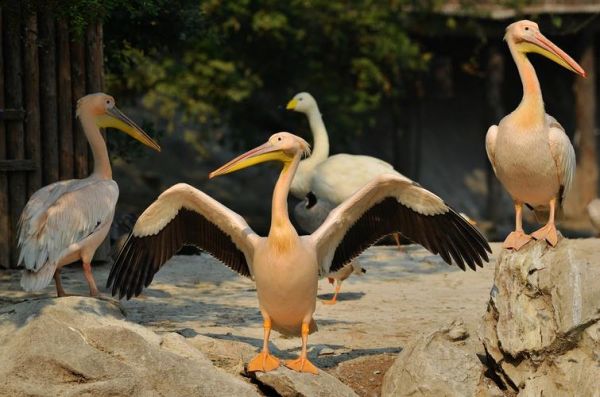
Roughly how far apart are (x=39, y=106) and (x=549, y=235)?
5.22 m

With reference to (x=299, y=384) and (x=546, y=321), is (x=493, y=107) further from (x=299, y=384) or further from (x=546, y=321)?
(x=299, y=384)

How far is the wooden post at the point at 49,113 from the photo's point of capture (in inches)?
403

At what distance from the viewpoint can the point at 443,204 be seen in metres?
7.37

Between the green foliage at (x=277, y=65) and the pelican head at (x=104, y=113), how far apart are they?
254 inches

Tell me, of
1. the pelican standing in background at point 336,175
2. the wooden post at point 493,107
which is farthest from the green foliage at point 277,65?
the pelican standing in background at point 336,175

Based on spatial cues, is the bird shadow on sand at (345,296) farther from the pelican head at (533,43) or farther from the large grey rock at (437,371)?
the pelican head at (533,43)

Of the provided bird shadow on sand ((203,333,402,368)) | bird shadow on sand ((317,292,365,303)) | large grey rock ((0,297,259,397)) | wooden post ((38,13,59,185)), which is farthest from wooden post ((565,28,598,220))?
large grey rock ((0,297,259,397))

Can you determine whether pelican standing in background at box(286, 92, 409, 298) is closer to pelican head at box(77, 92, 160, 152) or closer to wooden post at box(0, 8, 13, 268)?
pelican head at box(77, 92, 160, 152)

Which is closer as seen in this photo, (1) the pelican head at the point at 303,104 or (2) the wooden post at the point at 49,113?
(2) the wooden post at the point at 49,113

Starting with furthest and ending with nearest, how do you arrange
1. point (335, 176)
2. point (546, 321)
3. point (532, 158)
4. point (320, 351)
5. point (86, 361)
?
point (335, 176) < point (320, 351) < point (532, 158) < point (546, 321) < point (86, 361)

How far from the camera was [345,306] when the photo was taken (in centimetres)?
920

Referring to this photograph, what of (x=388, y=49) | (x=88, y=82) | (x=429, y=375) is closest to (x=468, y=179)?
(x=388, y=49)

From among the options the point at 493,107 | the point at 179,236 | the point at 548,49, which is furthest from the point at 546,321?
the point at 493,107

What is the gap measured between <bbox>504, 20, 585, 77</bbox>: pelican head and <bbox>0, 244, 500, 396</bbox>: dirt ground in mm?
1865
